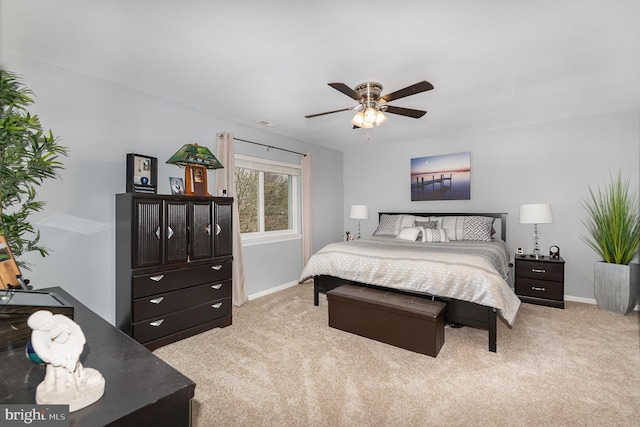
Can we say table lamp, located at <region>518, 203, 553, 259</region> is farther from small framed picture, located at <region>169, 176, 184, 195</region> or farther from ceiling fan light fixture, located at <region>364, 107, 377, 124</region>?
small framed picture, located at <region>169, 176, 184, 195</region>

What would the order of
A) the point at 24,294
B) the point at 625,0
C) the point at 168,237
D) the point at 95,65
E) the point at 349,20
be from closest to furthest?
the point at 24,294
the point at 625,0
the point at 349,20
the point at 95,65
the point at 168,237

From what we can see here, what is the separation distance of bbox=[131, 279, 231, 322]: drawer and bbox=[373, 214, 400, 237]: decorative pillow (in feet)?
8.75

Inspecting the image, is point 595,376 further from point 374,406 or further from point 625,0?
point 625,0

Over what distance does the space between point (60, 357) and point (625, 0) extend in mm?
3042

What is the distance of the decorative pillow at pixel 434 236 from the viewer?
4172mm

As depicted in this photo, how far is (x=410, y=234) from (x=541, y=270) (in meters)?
1.67

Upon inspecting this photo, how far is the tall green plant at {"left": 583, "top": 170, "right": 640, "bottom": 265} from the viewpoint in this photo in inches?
135

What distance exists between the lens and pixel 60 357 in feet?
2.45

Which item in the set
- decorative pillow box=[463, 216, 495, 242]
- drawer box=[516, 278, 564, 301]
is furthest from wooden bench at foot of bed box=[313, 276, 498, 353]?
decorative pillow box=[463, 216, 495, 242]

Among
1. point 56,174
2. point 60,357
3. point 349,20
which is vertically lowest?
point 60,357

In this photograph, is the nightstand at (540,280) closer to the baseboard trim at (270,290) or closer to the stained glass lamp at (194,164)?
the baseboard trim at (270,290)

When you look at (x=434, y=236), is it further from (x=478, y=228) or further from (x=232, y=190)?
(x=232, y=190)

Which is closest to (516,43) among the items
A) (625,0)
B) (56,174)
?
(625,0)

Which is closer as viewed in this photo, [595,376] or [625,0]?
[625,0]
